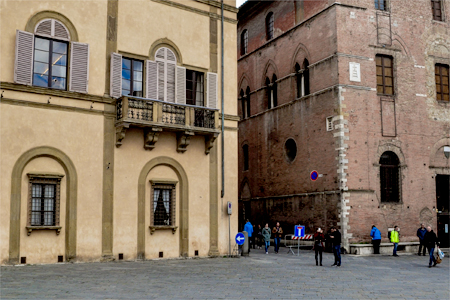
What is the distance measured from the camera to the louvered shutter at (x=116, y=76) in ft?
68.0

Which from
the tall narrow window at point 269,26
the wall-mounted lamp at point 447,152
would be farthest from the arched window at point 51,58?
the wall-mounted lamp at point 447,152

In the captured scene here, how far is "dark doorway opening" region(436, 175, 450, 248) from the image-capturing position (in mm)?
30297

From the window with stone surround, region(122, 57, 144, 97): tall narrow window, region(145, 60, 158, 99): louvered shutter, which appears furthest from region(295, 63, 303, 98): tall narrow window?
the window with stone surround

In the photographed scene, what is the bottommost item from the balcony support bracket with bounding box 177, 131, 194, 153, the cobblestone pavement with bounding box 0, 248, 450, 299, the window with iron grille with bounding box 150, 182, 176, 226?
the cobblestone pavement with bounding box 0, 248, 450, 299

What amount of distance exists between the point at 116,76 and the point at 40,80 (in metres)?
2.95

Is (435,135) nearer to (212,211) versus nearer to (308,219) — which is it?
(308,219)

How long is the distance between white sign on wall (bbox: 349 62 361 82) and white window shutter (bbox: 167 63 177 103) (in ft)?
35.5

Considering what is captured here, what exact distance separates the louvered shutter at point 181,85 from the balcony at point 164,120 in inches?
30.4

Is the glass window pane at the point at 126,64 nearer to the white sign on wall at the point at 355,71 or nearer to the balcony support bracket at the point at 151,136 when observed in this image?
the balcony support bracket at the point at 151,136

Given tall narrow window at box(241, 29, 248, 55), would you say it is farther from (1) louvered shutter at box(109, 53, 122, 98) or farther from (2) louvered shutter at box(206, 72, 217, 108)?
(1) louvered shutter at box(109, 53, 122, 98)

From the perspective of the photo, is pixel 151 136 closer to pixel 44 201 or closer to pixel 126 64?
pixel 126 64

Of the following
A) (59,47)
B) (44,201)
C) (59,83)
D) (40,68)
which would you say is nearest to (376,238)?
(44,201)

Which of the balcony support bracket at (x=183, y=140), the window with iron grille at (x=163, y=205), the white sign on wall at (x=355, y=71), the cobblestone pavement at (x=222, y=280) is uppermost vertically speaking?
the white sign on wall at (x=355, y=71)

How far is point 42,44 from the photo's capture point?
19.3m
